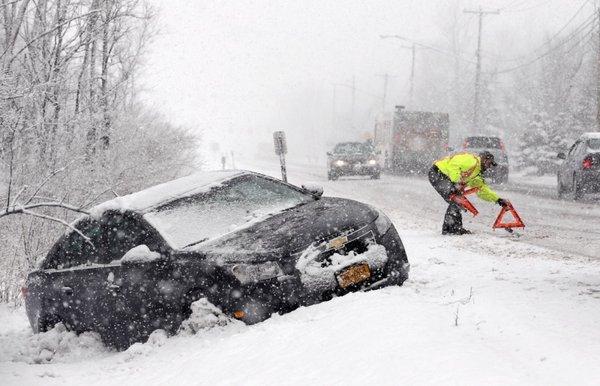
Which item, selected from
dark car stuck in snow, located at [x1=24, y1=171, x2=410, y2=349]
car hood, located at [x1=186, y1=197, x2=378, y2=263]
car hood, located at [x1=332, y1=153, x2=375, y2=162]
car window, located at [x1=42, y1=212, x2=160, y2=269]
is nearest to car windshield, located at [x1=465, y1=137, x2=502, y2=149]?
car hood, located at [x1=332, y1=153, x2=375, y2=162]

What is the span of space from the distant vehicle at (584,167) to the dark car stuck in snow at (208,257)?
1019cm

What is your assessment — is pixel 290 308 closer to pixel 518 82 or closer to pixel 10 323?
A: pixel 10 323

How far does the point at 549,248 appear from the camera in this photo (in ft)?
28.0

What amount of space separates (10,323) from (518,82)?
5105 centimetres

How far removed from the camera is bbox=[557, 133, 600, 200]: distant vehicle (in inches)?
580

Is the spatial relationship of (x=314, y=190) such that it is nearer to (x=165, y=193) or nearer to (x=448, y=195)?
(x=165, y=193)

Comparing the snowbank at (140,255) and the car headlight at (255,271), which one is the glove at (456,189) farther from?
the snowbank at (140,255)

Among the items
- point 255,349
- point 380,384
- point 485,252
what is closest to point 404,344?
point 380,384

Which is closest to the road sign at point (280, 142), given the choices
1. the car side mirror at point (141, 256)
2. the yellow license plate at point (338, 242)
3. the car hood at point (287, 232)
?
the car hood at point (287, 232)

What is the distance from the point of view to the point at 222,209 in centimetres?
619

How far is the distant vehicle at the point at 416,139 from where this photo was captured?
2919cm

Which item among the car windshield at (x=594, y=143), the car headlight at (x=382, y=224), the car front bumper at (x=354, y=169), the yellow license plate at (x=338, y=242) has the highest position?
the car windshield at (x=594, y=143)

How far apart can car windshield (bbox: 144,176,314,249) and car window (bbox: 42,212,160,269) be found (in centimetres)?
17

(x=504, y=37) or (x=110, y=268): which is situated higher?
(x=504, y=37)
